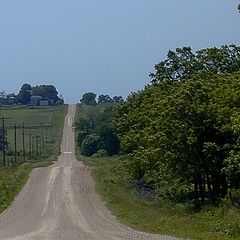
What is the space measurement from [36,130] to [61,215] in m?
112

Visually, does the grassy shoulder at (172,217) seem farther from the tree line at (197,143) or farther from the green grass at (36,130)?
the green grass at (36,130)

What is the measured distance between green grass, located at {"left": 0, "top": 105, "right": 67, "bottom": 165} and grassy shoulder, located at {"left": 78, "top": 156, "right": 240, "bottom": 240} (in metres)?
65.9

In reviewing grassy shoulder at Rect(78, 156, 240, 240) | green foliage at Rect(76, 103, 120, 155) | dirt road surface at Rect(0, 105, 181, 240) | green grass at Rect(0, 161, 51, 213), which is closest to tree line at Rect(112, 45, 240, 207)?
grassy shoulder at Rect(78, 156, 240, 240)

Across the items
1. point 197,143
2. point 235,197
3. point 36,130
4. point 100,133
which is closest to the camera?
point 235,197

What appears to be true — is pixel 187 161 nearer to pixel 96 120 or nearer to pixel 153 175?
pixel 153 175

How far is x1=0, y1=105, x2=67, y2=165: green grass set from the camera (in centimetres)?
12581

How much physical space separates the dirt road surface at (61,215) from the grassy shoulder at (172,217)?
0.75m

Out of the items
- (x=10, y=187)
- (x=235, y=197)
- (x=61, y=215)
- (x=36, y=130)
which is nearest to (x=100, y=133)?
(x=36, y=130)

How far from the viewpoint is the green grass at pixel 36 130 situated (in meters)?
126

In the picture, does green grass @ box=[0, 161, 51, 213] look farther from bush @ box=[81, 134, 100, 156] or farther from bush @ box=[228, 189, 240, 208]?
bush @ box=[81, 134, 100, 156]

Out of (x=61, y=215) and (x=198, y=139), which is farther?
(x=198, y=139)

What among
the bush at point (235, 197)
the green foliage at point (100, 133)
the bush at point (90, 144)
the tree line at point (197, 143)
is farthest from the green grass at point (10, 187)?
the bush at point (90, 144)

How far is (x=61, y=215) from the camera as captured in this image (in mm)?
31938

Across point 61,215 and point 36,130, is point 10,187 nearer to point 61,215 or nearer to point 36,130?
point 61,215
